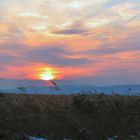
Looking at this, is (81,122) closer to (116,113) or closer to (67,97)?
(116,113)

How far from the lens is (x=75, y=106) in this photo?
14953 mm

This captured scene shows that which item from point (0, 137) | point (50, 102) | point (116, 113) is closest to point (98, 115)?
point (116, 113)

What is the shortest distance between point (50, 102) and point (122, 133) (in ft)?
9.70

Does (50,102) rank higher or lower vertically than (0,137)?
higher

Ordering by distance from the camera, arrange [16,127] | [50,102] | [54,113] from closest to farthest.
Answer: [16,127]
[54,113]
[50,102]

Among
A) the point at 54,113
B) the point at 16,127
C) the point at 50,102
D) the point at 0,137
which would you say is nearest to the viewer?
the point at 0,137

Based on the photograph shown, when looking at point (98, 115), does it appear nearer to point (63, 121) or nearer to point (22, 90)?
point (63, 121)

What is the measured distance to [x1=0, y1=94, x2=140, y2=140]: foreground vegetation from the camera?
13102 millimetres

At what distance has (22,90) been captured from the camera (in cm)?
1571

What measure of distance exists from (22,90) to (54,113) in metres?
1.88

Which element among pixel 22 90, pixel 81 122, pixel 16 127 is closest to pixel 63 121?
pixel 81 122

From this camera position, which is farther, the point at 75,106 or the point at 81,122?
the point at 75,106

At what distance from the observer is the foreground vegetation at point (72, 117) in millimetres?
13102

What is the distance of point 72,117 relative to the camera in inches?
548
